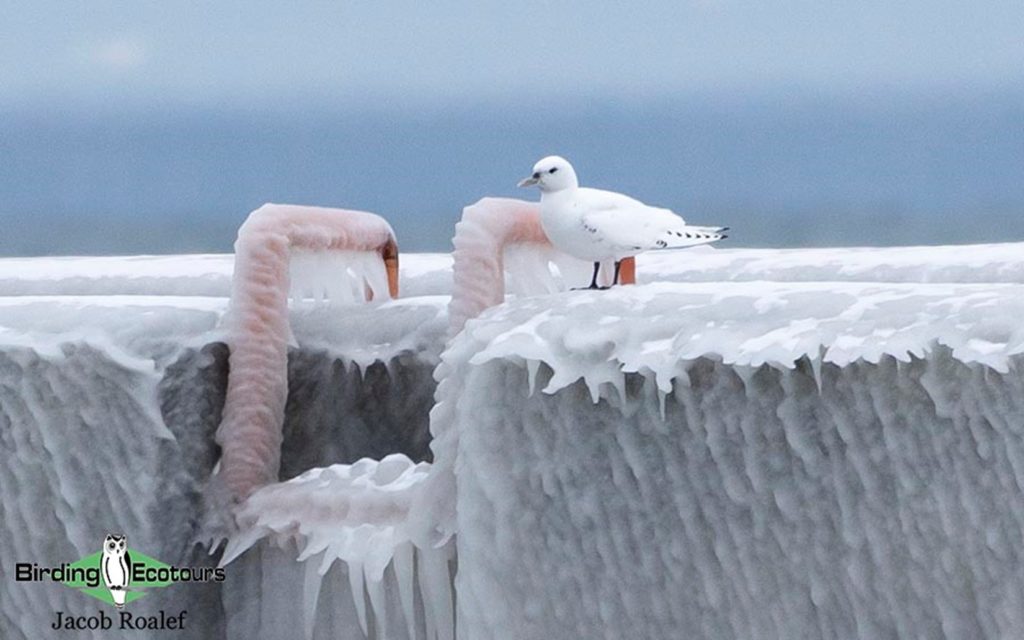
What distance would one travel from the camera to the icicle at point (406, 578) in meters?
0.90

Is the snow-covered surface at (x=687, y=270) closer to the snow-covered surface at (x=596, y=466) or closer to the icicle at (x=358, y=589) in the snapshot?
the snow-covered surface at (x=596, y=466)

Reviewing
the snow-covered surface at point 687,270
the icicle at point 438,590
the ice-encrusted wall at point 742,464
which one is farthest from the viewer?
the snow-covered surface at point 687,270

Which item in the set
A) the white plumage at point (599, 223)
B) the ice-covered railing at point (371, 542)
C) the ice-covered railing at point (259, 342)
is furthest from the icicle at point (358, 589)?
the white plumage at point (599, 223)

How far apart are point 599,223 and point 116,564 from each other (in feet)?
1.33

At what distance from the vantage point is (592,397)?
0.83m

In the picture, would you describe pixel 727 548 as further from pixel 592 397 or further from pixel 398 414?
pixel 398 414

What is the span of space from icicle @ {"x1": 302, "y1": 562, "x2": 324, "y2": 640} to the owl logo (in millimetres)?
126

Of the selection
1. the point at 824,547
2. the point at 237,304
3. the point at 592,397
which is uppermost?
the point at 237,304

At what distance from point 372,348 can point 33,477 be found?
0.25 m

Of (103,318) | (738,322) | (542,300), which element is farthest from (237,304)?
(738,322)

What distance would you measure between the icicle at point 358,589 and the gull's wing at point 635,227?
265 millimetres

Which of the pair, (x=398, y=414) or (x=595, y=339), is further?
(x=398, y=414)

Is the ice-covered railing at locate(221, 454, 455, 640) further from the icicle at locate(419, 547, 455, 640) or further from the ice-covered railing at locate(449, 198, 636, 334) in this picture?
the ice-covered railing at locate(449, 198, 636, 334)

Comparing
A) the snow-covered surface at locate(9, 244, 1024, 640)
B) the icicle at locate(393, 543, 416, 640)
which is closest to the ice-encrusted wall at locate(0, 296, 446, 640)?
the snow-covered surface at locate(9, 244, 1024, 640)
